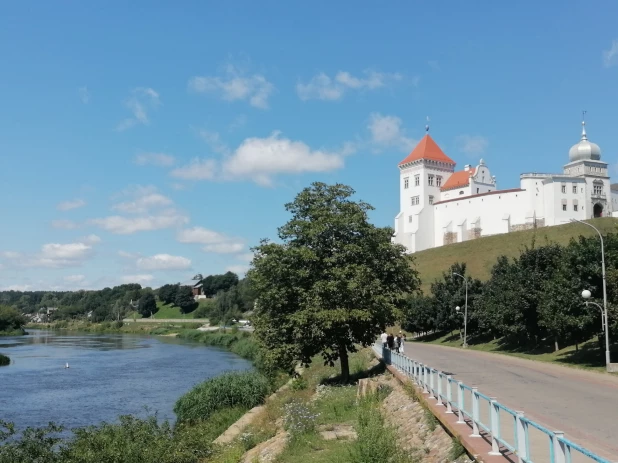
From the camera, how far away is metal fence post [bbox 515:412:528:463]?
7.69 meters

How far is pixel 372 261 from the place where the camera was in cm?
2623

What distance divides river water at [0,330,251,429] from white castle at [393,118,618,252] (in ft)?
201

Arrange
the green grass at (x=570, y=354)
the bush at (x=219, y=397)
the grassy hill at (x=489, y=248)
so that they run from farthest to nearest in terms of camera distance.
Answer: the grassy hill at (x=489, y=248) < the green grass at (x=570, y=354) < the bush at (x=219, y=397)

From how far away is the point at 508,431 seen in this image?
9562mm

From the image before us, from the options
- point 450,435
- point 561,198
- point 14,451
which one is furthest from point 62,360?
point 561,198

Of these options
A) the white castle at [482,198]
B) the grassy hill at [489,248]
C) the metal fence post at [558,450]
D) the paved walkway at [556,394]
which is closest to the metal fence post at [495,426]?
the paved walkway at [556,394]

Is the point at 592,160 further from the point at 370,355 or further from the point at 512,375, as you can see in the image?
the point at 512,375

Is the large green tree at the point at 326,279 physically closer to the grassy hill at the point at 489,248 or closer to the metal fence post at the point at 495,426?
the metal fence post at the point at 495,426

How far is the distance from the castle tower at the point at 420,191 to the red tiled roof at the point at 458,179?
2.10 metres

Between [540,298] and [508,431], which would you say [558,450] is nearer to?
[508,431]

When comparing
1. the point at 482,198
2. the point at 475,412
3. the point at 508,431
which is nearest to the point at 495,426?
the point at 508,431

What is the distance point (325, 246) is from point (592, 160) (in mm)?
94452

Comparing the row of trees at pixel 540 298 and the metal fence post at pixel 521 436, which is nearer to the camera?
the metal fence post at pixel 521 436

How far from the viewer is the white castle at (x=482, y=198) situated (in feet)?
333
